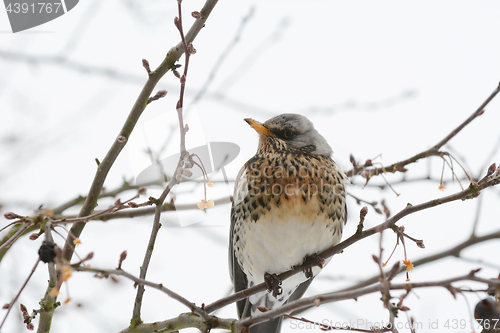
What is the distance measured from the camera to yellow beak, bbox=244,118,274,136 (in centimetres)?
366

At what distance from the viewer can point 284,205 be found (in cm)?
310

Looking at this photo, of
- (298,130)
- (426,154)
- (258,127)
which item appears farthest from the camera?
(298,130)

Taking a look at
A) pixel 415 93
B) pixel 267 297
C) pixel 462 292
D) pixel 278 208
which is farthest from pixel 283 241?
pixel 415 93

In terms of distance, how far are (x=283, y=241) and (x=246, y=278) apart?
999 mm

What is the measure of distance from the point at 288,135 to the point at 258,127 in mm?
274

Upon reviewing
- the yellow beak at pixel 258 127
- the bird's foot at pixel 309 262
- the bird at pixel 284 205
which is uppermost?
the yellow beak at pixel 258 127

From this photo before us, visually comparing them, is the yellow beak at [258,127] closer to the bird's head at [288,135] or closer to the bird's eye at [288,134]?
the bird's head at [288,135]

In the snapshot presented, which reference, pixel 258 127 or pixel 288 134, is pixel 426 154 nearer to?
pixel 288 134

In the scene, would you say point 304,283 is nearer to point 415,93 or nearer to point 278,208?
point 278,208

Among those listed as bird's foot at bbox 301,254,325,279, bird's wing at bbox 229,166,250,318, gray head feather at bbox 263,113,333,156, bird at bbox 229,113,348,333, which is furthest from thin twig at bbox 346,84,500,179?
bird's wing at bbox 229,166,250,318

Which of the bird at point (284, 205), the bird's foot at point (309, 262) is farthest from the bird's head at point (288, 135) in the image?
the bird's foot at point (309, 262)

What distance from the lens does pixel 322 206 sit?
125 inches

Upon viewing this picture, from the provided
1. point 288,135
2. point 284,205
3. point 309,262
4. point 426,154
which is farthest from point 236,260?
point 426,154

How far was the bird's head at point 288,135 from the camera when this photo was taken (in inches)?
144
